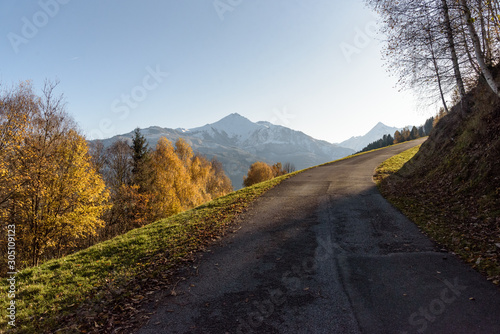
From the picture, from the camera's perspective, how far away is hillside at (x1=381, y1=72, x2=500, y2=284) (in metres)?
6.41

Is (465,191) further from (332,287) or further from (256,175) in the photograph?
(256,175)

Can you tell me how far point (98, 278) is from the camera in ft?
22.8

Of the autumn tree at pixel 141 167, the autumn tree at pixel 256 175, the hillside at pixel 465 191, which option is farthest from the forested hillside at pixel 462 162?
the autumn tree at pixel 256 175

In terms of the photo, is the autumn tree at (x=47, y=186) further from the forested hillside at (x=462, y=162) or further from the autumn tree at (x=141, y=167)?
the forested hillside at (x=462, y=162)

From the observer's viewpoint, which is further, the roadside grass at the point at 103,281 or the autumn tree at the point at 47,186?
the autumn tree at the point at 47,186

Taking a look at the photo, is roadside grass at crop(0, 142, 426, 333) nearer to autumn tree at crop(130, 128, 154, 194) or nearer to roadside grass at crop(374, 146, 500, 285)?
roadside grass at crop(374, 146, 500, 285)

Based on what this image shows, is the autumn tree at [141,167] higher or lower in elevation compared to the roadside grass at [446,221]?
higher

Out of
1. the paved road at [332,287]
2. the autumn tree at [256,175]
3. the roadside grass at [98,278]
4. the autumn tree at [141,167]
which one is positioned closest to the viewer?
the paved road at [332,287]

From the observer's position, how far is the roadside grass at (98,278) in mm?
5138

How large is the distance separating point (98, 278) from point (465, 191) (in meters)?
13.9

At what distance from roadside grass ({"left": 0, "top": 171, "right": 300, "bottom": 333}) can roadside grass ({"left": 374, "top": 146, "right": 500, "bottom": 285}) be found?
7.66 metres

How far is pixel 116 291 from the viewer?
19.5 ft

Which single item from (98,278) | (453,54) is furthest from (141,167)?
(453,54)

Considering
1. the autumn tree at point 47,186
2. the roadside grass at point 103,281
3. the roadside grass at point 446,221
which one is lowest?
the roadside grass at point 446,221
